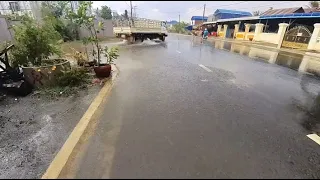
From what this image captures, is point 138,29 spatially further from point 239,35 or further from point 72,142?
point 239,35

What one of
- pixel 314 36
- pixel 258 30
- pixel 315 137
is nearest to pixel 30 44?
pixel 315 137

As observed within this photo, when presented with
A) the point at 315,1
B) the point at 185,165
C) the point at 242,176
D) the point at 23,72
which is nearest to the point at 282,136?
the point at 242,176

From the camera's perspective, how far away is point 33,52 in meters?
6.03

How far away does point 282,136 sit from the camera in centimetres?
340

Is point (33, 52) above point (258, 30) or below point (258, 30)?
above

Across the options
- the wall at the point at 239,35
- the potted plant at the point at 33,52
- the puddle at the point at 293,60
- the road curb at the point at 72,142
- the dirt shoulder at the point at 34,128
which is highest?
the potted plant at the point at 33,52

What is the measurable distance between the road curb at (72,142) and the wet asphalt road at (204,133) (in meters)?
0.23

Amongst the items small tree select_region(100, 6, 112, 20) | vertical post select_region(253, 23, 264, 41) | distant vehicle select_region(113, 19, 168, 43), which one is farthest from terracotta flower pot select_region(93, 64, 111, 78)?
small tree select_region(100, 6, 112, 20)

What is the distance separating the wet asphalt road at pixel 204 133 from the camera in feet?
8.40

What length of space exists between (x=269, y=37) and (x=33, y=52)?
24.5 metres

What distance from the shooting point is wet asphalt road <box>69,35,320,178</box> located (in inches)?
101

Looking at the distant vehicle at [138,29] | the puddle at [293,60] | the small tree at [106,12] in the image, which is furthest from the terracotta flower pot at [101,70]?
the small tree at [106,12]

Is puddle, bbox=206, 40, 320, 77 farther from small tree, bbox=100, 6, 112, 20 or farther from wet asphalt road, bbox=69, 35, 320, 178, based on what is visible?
small tree, bbox=100, 6, 112, 20

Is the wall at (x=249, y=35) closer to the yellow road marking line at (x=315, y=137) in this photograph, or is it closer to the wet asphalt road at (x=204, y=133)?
the wet asphalt road at (x=204, y=133)
